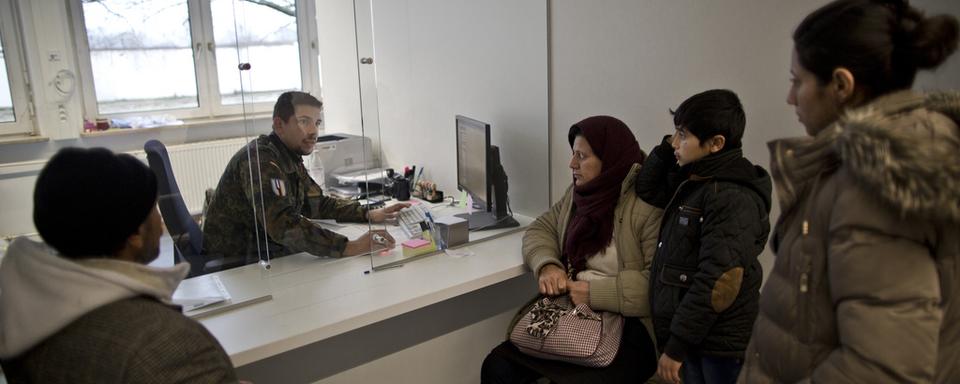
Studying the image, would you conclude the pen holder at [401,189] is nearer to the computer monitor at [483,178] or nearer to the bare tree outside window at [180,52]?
the computer monitor at [483,178]

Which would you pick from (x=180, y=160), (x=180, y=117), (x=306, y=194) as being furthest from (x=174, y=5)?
(x=306, y=194)

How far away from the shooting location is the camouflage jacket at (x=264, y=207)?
190 cm

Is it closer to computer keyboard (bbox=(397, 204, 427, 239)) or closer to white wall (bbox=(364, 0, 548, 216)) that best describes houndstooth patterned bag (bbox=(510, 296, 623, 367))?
computer keyboard (bbox=(397, 204, 427, 239))

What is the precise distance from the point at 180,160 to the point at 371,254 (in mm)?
1027

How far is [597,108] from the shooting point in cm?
239

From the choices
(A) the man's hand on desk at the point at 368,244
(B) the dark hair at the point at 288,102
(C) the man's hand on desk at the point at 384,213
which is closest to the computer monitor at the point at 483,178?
(C) the man's hand on desk at the point at 384,213

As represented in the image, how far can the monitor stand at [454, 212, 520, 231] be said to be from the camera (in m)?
2.54

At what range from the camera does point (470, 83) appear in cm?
279

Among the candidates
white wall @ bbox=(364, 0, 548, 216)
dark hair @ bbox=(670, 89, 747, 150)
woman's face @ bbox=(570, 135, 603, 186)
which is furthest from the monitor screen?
dark hair @ bbox=(670, 89, 747, 150)

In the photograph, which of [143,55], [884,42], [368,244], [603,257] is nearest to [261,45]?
[368,244]

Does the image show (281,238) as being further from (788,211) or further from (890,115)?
(890,115)

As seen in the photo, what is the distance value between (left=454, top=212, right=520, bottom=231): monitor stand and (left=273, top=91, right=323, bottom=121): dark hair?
89cm

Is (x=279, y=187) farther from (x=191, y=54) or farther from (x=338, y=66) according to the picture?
(x=191, y=54)

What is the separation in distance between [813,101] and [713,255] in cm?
67
